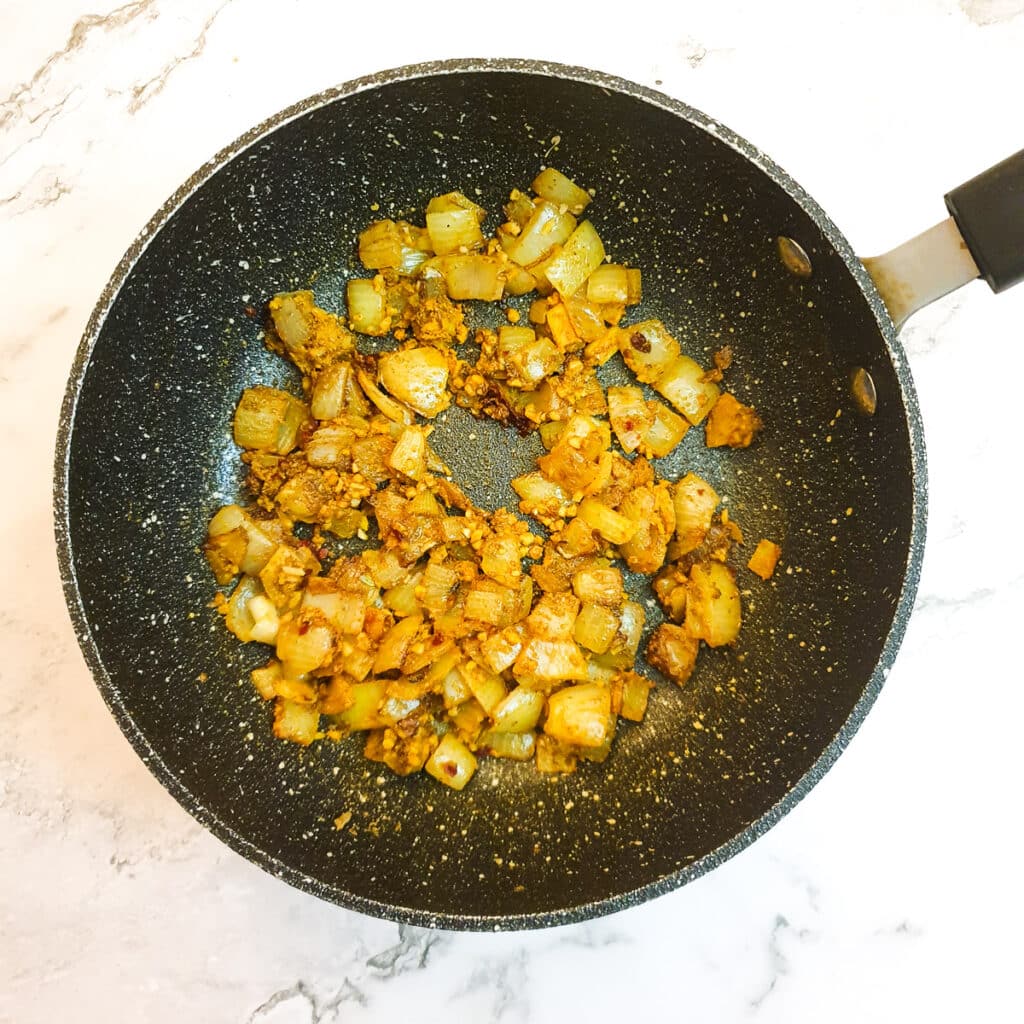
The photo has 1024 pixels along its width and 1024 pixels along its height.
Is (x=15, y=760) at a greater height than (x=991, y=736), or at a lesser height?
greater

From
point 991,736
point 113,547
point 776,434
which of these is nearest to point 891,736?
point 991,736

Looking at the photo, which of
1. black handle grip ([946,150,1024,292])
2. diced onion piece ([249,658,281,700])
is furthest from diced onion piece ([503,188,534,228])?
diced onion piece ([249,658,281,700])

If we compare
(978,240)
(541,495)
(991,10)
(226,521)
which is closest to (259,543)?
(226,521)

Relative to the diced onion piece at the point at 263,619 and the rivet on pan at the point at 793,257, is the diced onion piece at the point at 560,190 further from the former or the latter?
the diced onion piece at the point at 263,619

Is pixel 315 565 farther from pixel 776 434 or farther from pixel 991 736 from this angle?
pixel 991 736

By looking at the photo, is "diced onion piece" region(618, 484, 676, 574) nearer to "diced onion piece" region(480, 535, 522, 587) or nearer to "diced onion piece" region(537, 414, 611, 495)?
"diced onion piece" region(537, 414, 611, 495)
